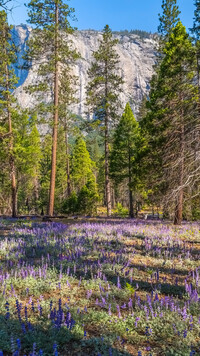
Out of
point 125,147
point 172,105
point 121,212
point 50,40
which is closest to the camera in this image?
point 172,105

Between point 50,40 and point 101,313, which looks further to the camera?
point 50,40

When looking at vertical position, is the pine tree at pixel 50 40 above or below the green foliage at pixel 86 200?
above

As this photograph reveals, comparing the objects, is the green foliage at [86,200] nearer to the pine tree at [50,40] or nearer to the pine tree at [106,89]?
the pine tree at [106,89]

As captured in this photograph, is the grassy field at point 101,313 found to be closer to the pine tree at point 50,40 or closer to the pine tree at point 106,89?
the pine tree at point 50,40

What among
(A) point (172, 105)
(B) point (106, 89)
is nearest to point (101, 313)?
(A) point (172, 105)

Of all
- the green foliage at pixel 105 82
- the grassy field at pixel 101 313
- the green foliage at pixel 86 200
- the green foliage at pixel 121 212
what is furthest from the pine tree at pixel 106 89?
the grassy field at pixel 101 313

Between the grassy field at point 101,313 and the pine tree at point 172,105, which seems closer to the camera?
the grassy field at point 101,313

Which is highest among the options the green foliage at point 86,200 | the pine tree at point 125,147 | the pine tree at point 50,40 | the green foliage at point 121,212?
the pine tree at point 50,40

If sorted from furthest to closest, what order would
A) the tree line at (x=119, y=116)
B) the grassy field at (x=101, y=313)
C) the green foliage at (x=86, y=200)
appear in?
the green foliage at (x=86, y=200) → the tree line at (x=119, y=116) → the grassy field at (x=101, y=313)

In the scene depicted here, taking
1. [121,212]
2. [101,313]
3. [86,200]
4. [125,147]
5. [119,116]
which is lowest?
[121,212]

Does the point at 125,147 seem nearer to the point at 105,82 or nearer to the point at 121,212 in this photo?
the point at 105,82

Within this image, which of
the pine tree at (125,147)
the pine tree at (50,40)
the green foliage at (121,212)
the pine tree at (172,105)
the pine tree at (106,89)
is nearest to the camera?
the pine tree at (172,105)

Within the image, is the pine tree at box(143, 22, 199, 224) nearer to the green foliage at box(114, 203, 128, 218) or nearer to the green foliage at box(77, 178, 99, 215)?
the green foliage at box(77, 178, 99, 215)

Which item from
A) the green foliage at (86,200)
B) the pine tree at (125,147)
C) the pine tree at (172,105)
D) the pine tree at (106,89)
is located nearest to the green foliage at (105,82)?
the pine tree at (106,89)
